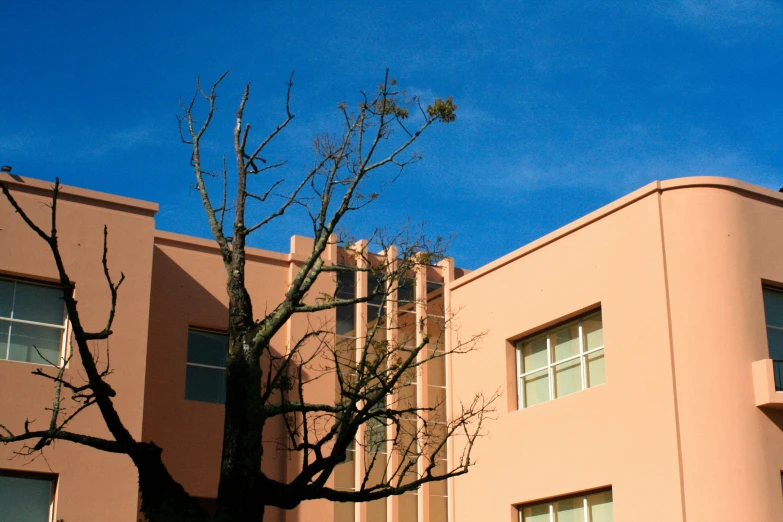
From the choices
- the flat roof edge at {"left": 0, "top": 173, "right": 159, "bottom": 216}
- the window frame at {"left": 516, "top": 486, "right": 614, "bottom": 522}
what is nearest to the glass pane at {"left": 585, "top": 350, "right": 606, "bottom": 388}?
the window frame at {"left": 516, "top": 486, "right": 614, "bottom": 522}

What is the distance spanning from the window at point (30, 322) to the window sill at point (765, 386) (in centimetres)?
1086

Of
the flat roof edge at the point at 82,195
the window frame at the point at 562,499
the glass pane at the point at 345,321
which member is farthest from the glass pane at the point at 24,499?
the window frame at the point at 562,499

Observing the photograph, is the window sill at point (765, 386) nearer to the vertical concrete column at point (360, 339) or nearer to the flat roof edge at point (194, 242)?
the vertical concrete column at point (360, 339)

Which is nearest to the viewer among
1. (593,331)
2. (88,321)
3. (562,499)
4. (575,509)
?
(88,321)

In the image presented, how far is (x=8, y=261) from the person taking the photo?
16.6 metres

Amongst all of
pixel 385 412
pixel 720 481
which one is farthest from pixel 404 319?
pixel 385 412

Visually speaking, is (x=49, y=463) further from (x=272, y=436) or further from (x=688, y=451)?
(x=688, y=451)

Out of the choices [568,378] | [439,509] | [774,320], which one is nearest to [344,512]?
[439,509]

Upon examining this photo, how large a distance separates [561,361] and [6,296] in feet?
31.8

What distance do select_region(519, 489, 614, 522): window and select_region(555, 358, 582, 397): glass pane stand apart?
1.94 metres

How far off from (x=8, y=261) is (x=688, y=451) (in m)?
10.9

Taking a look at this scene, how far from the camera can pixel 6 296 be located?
16.8 metres

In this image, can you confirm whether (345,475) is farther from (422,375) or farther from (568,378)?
(568,378)

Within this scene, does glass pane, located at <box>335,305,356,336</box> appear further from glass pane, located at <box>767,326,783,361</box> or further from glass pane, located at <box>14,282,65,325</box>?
glass pane, located at <box>767,326,783,361</box>
